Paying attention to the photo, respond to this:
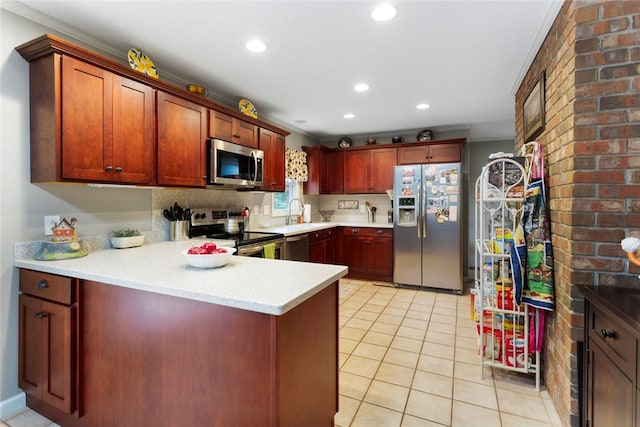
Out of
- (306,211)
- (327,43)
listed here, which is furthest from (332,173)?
(327,43)

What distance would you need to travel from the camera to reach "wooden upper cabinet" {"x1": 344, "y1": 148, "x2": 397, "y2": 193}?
16.5 feet

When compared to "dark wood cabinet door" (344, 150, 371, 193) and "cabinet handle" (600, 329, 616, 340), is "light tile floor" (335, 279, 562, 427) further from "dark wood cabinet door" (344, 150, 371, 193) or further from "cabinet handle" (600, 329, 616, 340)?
"dark wood cabinet door" (344, 150, 371, 193)

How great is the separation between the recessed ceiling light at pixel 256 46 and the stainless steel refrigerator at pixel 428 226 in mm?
2802

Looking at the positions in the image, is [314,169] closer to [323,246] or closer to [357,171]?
[357,171]

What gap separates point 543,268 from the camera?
1929mm

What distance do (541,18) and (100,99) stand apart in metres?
2.92

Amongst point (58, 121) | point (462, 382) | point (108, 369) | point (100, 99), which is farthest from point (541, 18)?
point (108, 369)

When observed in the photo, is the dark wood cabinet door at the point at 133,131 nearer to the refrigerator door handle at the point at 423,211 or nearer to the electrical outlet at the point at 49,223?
the electrical outlet at the point at 49,223

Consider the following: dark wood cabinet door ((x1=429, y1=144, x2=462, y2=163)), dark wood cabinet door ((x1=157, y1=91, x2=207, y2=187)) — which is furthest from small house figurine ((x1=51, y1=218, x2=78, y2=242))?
dark wood cabinet door ((x1=429, y1=144, x2=462, y2=163))

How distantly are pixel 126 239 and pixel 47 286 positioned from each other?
633 millimetres

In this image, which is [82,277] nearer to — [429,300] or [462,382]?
[462,382]

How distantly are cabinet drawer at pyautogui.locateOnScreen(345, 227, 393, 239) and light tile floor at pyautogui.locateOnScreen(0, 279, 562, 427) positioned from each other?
5.15ft

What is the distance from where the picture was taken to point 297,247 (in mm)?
3836

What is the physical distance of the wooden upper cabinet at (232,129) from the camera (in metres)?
2.86
